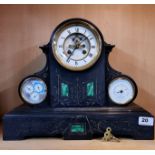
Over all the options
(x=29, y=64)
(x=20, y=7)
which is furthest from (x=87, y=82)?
(x=20, y=7)

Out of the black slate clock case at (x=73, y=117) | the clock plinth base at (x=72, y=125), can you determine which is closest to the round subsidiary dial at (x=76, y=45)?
the black slate clock case at (x=73, y=117)

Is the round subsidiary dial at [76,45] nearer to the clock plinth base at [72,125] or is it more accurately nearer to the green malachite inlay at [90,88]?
the green malachite inlay at [90,88]

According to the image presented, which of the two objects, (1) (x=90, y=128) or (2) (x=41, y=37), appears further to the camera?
(2) (x=41, y=37)

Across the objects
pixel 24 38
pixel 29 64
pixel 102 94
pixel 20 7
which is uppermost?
pixel 20 7

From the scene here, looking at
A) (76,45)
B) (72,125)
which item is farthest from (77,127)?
(76,45)

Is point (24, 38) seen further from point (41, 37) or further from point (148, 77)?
point (148, 77)

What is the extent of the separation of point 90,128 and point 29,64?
425 millimetres

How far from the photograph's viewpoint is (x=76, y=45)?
899 millimetres

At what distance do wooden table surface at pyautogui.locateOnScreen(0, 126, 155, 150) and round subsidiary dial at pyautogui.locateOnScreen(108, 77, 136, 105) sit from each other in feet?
0.44

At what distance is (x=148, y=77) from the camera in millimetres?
1120

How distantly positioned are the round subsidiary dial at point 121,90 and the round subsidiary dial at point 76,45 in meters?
0.10

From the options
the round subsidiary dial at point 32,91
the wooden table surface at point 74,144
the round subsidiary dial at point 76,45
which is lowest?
the wooden table surface at point 74,144

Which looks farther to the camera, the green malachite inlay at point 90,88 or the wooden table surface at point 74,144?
the green malachite inlay at point 90,88

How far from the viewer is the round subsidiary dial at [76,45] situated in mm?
889
